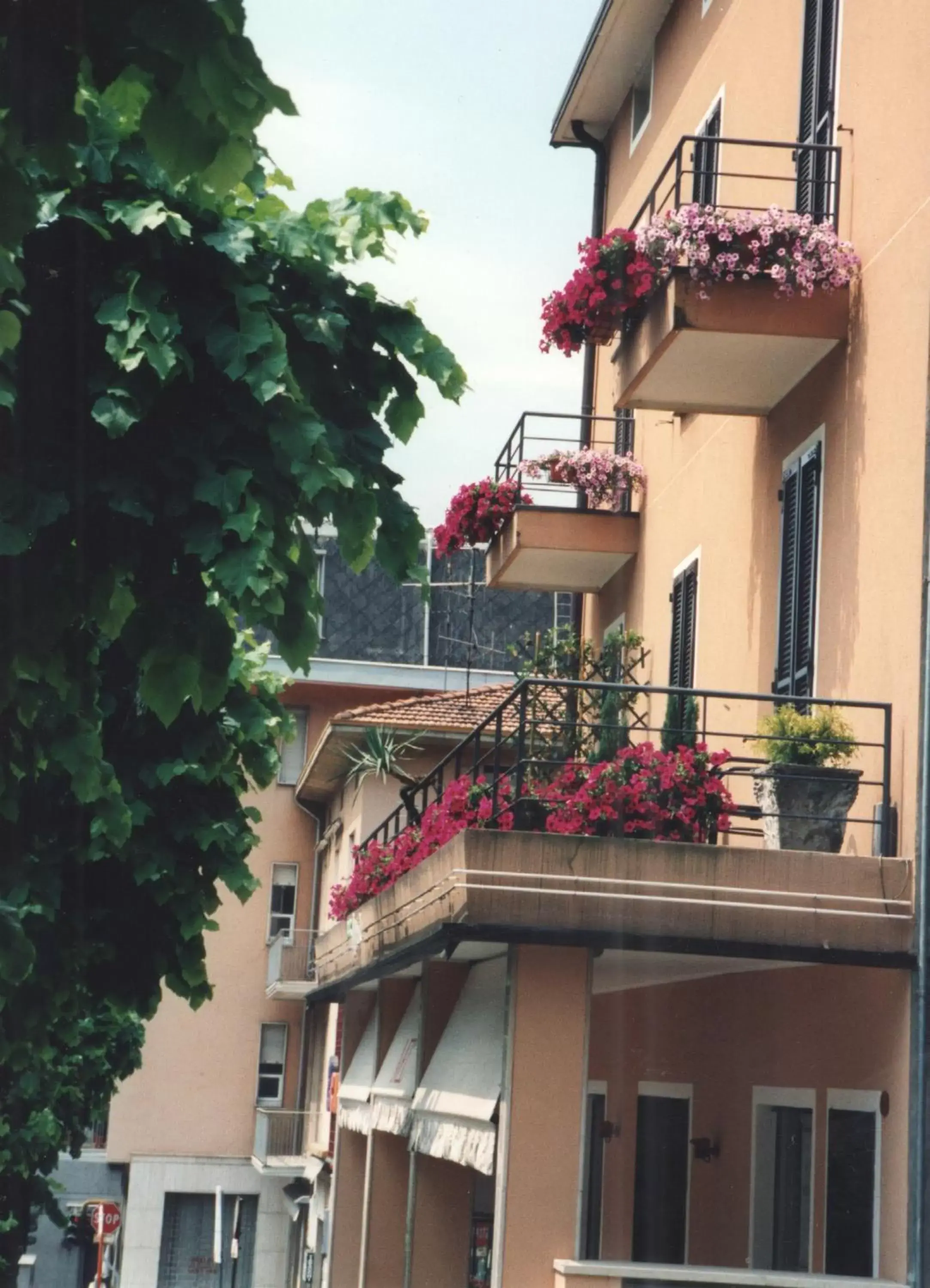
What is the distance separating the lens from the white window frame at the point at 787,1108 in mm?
13758

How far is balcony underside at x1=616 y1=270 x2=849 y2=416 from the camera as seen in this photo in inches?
544

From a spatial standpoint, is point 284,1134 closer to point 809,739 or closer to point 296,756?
point 296,756

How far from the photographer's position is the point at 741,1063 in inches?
611

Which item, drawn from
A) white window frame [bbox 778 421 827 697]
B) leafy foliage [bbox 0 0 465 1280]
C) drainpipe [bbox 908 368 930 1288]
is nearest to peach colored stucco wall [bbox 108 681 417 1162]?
white window frame [bbox 778 421 827 697]

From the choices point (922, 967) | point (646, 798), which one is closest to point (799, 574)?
point (646, 798)

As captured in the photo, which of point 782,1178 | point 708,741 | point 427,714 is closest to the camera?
point 782,1178

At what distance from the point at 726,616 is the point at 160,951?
21.2 feet

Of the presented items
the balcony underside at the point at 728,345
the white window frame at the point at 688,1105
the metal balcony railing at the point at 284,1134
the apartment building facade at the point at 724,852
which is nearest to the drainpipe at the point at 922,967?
the apartment building facade at the point at 724,852

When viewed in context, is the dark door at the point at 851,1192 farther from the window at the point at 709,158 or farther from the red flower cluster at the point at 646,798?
the window at the point at 709,158

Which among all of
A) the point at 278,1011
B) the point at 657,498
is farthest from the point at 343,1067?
the point at 278,1011

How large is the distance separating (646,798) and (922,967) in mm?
1804

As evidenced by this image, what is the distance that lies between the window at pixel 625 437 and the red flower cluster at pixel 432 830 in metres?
3.72

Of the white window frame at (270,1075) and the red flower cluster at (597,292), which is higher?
the red flower cluster at (597,292)

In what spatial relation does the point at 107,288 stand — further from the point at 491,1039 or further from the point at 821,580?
the point at 491,1039
